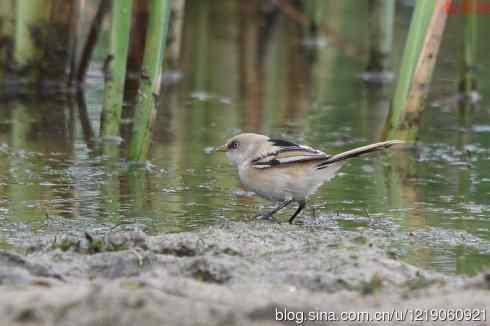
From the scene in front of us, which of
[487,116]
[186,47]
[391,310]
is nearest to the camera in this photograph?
[391,310]

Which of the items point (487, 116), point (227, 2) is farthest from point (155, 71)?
point (227, 2)

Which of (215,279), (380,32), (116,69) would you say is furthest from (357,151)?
(380,32)

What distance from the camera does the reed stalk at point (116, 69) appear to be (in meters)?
8.09

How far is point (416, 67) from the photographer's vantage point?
8.68 metres

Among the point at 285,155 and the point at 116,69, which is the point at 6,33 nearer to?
the point at 116,69

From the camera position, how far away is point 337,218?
7051 millimetres

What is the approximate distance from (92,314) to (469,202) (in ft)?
13.9

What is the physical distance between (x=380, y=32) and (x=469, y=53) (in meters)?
2.07

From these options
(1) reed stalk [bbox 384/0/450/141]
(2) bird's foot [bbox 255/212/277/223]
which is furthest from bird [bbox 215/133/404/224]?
(1) reed stalk [bbox 384/0/450/141]

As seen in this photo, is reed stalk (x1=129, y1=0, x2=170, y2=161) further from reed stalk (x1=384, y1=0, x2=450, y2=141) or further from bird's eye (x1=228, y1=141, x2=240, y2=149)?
reed stalk (x1=384, y1=0, x2=450, y2=141)

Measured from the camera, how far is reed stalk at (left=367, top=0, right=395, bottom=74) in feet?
43.8

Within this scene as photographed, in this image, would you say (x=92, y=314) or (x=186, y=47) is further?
(x=186, y=47)

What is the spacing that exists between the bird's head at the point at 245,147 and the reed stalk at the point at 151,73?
46.4 inches

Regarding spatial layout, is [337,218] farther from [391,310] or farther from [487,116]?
[487,116]
